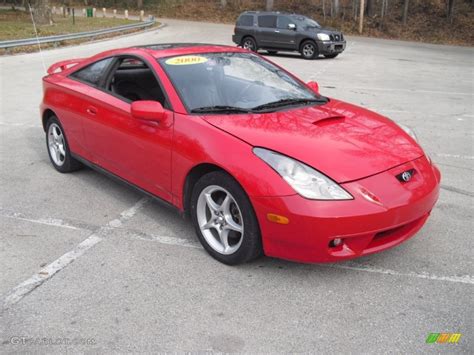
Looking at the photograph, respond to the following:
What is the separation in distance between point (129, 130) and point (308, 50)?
1599 centimetres

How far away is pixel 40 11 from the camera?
27297 mm

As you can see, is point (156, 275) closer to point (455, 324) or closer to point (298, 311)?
point (298, 311)

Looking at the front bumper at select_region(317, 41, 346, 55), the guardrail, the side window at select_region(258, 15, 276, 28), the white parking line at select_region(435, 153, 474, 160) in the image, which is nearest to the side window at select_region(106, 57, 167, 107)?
the white parking line at select_region(435, 153, 474, 160)

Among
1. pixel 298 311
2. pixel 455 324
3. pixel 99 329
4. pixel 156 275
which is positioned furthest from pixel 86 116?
pixel 455 324

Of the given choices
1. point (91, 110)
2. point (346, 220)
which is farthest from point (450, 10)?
point (346, 220)

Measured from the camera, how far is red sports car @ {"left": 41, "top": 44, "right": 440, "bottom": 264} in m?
3.07

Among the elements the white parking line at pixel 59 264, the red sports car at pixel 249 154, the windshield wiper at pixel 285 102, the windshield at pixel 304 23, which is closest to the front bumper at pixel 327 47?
the windshield at pixel 304 23

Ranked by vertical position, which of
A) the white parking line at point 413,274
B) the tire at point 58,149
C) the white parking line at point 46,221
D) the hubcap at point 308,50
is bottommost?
the white parking line at point 46,221

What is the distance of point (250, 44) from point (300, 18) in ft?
7.46

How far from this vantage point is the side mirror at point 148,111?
147 inches

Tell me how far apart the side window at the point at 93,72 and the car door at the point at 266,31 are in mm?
15660

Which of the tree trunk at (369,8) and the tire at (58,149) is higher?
the tree trunk at (369,8)

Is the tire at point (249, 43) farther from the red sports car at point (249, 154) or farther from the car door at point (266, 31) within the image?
the red sports car at point (249, 154)

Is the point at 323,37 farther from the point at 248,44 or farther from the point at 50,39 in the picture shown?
the point at 50,39
